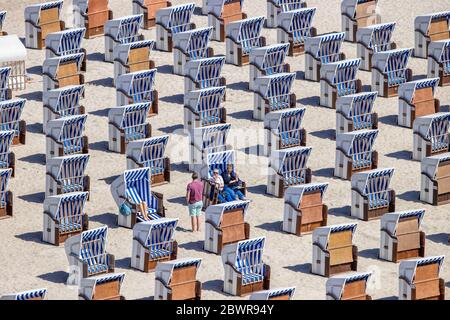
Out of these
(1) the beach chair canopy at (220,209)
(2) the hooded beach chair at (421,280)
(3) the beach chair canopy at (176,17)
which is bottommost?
(2) the hooded beach chair at (421,280)

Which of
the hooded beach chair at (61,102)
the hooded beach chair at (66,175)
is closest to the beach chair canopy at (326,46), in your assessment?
the hooded beach chair at (61,102)

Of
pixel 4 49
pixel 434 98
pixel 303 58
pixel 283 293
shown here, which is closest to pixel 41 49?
pixel 4 49

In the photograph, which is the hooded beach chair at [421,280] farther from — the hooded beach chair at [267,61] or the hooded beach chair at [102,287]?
the hooded beach chair at [267,61]

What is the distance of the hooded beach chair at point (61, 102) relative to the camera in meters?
57.1

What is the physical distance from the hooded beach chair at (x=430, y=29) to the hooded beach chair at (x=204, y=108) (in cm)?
820

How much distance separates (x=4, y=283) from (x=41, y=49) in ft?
47.0

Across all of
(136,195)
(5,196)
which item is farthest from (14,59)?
(136,195)

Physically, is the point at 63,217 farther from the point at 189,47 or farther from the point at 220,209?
the point at 189,47

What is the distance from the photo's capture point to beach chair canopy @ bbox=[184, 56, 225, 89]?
194 feet

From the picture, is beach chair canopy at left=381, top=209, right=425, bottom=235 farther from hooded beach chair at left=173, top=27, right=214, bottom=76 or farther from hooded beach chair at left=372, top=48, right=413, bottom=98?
hooded beach chair at left=173, top=27, right=214, bottom=76

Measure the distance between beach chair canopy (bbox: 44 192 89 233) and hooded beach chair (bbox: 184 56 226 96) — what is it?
8.02m

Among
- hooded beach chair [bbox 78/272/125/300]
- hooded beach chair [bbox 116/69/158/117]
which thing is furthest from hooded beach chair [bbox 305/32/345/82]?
hooded beach chair [bbox 78/272/125/300]

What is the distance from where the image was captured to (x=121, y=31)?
61.8 meters

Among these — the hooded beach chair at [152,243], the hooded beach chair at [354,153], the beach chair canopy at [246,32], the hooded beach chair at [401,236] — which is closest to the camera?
the hooded beach chair at [152,243]
